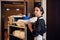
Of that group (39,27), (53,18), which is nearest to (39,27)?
(39,27)

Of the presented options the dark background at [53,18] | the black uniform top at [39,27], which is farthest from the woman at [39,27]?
the dark background at [53,18]

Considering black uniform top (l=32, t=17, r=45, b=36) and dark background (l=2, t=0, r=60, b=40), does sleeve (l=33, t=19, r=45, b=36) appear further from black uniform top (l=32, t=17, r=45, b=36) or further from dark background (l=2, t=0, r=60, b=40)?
dark background (l=2, t=0, r=60, b=40)

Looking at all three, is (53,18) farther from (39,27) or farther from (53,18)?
(39,27)

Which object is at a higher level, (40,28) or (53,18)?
(53,18)

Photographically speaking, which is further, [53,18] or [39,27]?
[39,27]

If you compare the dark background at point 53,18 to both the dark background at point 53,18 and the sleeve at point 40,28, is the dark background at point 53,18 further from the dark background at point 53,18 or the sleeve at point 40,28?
the sleeve at point 40,28

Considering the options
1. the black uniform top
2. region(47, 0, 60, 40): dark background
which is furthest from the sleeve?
region(47, 0, 60, 40): dark background

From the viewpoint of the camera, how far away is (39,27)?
170 centimetres

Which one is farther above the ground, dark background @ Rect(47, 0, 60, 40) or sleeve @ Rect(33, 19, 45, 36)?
dark background @ Rect(47, 0, 60, 40)

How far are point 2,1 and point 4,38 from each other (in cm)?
120

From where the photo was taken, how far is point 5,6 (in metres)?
3.84

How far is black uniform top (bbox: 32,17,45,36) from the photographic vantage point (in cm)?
170

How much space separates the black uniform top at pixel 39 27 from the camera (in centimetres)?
170

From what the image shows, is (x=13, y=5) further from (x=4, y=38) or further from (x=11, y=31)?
(x=11, y=31)
